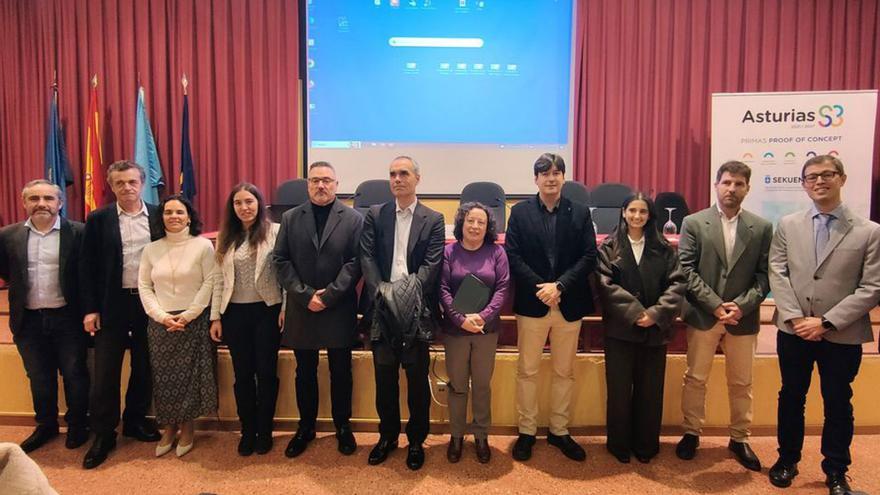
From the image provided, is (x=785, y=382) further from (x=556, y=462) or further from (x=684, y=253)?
(x=556, y=462)

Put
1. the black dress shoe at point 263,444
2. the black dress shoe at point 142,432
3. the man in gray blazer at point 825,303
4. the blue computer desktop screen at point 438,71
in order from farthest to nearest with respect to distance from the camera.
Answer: the blue computer desktop screen at point 438,71 → the black dress shoe at point 142,432 → the black dress shoe at point 263,444 → the man in gray blazer at point 825,303

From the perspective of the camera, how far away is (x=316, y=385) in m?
2.64

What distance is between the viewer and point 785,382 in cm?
231

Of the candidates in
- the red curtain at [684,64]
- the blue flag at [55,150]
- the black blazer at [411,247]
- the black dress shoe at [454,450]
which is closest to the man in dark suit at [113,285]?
the black blazer at [411,247]

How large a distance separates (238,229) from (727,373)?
267cm

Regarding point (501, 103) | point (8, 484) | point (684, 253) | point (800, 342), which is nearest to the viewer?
point (8, 484)

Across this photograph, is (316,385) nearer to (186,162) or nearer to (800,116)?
(186,162)

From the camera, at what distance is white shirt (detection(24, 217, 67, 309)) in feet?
8.39

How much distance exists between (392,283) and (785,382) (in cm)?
192

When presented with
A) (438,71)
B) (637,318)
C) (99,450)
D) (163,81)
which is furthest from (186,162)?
(637,318)

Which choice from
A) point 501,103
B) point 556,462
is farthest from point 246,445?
point 501,103

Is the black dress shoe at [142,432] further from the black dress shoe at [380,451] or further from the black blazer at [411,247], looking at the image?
the black blazer at [411,247]

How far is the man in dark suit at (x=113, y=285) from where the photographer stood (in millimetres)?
2512

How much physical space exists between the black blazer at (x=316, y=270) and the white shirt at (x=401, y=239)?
194 millimetres
